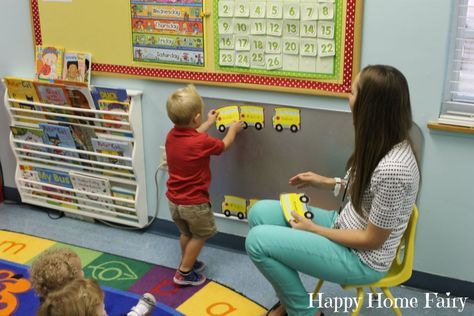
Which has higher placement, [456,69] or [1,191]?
[456,69]

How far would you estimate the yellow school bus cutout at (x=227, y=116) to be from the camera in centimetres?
237

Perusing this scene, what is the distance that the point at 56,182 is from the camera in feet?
9.68

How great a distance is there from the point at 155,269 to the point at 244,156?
0.65 m

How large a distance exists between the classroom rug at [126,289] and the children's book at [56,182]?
1.11 ft

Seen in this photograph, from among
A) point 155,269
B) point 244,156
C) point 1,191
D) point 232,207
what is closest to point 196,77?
point 244,156

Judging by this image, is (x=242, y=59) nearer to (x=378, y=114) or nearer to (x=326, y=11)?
(x=326, y=11)

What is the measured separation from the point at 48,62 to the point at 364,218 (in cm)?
→ 182

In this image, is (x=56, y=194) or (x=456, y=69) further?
(x=56, y=194)

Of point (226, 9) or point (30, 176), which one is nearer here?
point (226, 9)

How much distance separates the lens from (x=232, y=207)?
2.54 m

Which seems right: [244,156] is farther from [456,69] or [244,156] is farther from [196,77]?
[456,69]

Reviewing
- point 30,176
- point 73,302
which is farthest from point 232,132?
point 30,176

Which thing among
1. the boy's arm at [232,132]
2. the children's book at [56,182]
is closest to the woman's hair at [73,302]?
the boy's arm at [232,132]

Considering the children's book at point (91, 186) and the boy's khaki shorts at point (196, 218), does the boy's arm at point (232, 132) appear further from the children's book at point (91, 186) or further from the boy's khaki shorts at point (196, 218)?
the children's book at point (91, 186)
